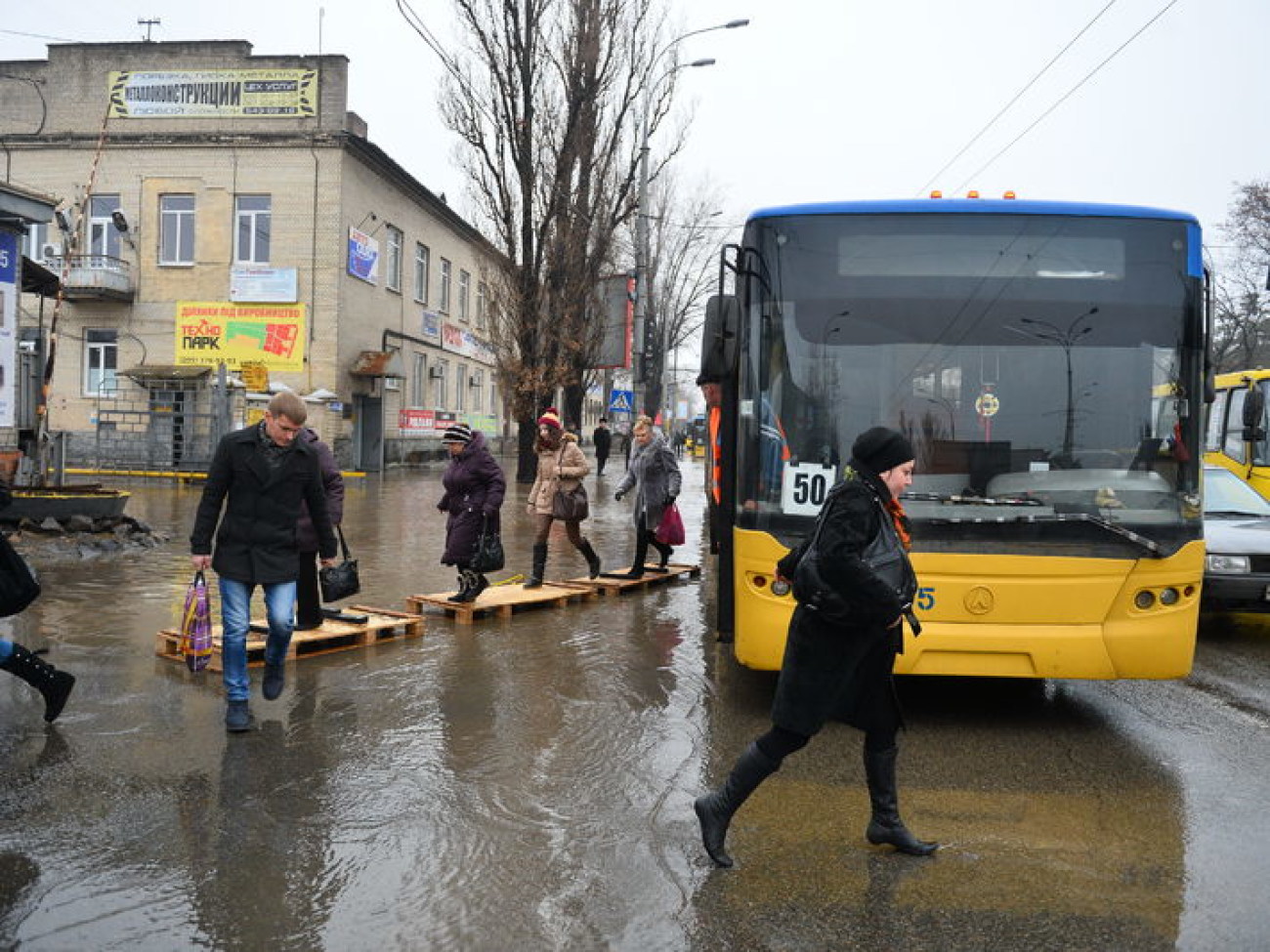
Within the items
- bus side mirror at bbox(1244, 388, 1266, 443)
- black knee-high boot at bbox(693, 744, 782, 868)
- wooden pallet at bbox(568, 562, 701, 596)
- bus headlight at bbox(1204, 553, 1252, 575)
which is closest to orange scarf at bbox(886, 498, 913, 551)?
black knee-high boot at bbox(693, 744, 782, 868)

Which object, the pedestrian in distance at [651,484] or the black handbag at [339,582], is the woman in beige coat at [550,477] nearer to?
the pedestrian in distance at [651,484]

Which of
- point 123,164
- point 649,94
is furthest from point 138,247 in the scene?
point 649,94

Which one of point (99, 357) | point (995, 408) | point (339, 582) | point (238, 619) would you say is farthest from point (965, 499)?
point (99, 357)

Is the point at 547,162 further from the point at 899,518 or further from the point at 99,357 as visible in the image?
the point at 899,518

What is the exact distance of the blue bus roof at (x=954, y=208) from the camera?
20.4ft

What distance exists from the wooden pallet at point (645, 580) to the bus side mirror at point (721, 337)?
4.66 meters

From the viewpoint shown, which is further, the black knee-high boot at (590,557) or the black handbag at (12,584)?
the black knee-high boot at (590,557)

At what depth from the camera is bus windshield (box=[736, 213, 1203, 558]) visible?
19.8 feet

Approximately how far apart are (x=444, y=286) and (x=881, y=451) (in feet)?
118

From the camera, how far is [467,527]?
9227mm

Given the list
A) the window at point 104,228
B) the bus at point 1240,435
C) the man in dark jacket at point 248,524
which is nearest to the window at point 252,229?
the window at point 104,228

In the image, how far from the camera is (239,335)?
2873cm

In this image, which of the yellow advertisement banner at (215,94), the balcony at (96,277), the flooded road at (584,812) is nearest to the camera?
the flooded road at (584,812)

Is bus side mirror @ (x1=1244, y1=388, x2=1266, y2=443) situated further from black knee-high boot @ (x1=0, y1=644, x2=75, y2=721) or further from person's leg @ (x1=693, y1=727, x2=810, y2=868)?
black knee-high boot @ (x1=0, y1=644, x2=75, y2=721)
